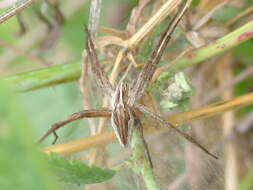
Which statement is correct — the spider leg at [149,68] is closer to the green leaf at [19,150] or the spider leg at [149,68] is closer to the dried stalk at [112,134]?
the dried stalk at [112,134]

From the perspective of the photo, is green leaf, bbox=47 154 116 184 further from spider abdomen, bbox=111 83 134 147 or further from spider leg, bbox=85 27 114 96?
spider leg, bbox=85 27 114 96

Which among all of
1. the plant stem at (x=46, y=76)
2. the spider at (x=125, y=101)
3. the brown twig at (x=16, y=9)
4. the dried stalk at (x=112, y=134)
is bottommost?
the dried stalk at (x=112, y=134)

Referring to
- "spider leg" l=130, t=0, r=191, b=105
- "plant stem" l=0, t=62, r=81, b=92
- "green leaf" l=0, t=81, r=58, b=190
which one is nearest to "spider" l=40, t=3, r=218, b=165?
"spider leg" l=130, t=0, r=191, b=105

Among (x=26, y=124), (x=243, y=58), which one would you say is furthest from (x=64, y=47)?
(x=26, y=124)

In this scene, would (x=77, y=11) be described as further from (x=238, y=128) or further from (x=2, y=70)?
(x=238, y=128)

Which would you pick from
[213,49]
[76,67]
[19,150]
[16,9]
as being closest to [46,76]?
[76,67]

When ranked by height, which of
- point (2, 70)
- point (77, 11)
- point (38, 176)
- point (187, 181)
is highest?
point (77, 11)

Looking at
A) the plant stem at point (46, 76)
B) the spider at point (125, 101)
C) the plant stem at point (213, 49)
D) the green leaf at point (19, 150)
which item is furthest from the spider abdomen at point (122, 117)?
the green leaf at point (19, 150)
